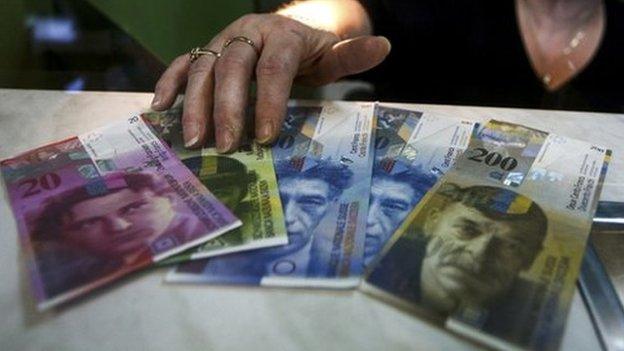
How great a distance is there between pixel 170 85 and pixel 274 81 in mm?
163

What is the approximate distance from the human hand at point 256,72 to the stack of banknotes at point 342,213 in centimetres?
3

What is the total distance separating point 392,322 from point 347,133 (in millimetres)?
328

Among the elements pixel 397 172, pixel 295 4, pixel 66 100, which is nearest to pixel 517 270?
pixel 397 172

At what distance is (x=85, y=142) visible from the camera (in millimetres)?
694

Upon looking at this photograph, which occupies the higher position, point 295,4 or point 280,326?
point 295,4

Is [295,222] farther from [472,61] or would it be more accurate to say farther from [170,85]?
[472,61]

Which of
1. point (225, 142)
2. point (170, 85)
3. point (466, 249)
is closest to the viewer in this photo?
point (466, 249)

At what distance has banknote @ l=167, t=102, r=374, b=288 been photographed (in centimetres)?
49

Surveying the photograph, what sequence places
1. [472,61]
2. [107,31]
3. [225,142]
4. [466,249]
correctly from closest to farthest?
[466,249] → [225,142] → [472,61] → [107,31]

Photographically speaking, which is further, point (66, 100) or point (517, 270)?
point (66, 100)

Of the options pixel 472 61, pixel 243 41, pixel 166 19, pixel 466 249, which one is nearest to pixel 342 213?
pixel 466 249

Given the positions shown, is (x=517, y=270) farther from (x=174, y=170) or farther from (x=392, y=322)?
(x=174, y=170)

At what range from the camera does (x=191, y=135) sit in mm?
684

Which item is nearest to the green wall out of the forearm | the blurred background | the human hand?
the blurred background
